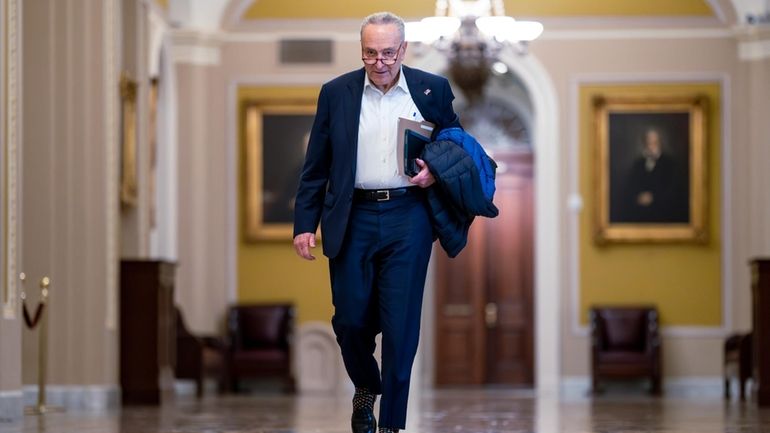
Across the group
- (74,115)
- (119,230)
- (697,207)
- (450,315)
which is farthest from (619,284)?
(74,115)

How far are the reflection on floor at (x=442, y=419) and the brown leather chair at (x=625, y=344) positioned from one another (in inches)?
156

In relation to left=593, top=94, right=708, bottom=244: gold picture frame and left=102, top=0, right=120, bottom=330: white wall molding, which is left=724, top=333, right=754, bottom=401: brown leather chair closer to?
left=593, top=94, right=708, bottom=244: gold picture frame

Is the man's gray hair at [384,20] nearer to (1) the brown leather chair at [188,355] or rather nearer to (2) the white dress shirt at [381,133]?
(2) the white dress shirt at [381,133]

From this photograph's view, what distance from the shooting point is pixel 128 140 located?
11500 millimetres

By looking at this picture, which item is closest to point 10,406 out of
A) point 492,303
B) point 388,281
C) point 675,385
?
point 388,281

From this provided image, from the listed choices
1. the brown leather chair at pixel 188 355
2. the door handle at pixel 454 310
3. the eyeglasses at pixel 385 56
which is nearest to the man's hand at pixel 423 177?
the eyeglasses at pixel 385 56

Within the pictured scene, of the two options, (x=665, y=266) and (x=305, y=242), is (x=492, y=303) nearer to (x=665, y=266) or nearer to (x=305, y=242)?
(x=665, y=266)

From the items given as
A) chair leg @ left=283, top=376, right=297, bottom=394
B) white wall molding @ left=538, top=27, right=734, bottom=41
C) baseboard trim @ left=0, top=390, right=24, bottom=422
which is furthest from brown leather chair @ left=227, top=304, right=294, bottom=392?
baseboard trim @ left=0, top=390, right=24, bottom=422

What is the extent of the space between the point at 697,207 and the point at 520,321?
169 inches

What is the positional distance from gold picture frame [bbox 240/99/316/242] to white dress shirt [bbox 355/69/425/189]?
1088 cm

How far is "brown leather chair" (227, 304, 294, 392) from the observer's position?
50.0 ft

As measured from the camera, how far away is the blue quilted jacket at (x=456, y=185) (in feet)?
16.6

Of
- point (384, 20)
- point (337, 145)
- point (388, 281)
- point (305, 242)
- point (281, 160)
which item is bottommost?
point (388, 281)

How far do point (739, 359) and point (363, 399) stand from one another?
9382 millimetres
